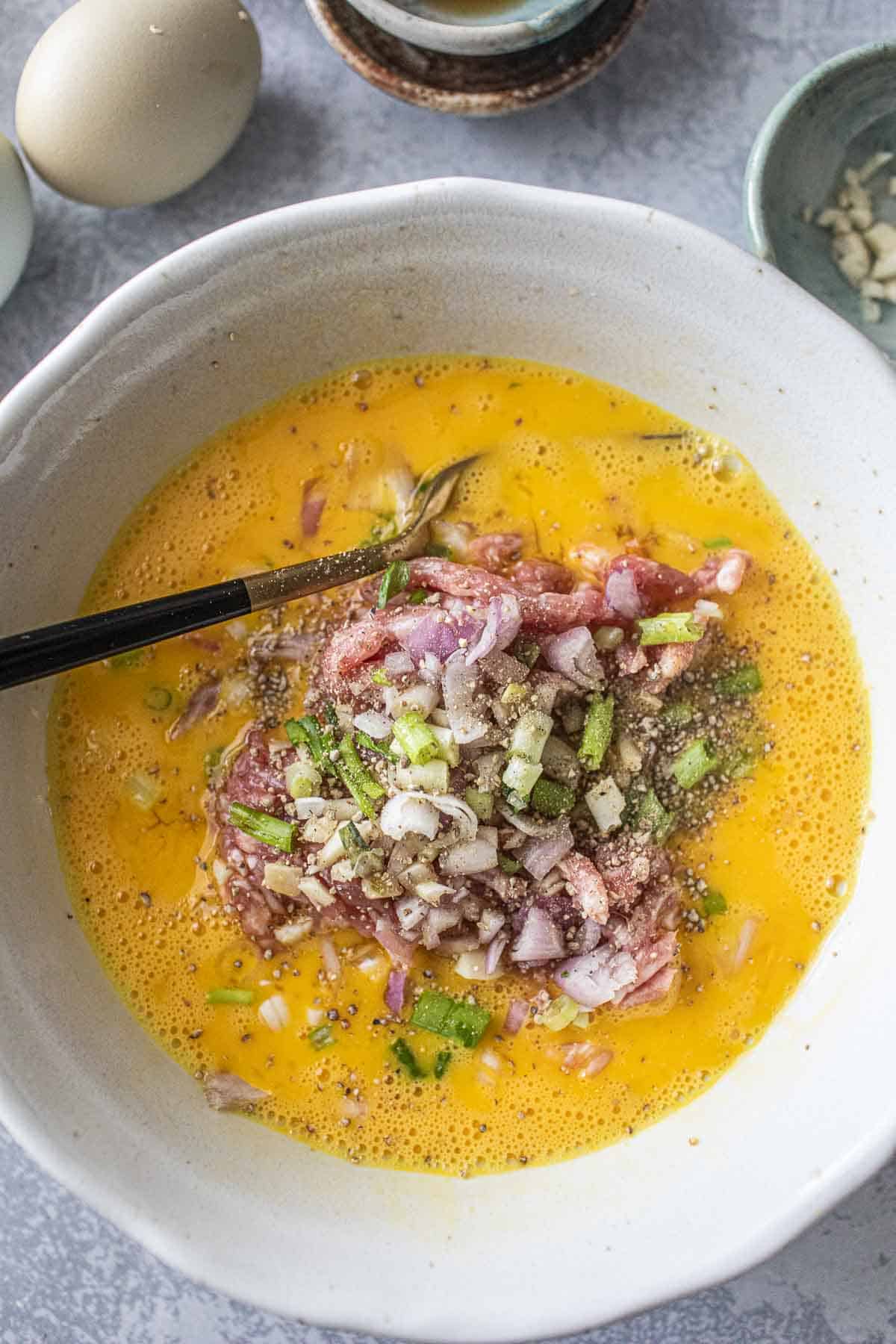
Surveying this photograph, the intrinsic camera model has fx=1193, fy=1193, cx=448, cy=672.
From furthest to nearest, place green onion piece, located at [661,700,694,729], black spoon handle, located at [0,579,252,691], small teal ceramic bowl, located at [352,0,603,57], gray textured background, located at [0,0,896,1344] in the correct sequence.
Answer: gray textured background, located at [0,0,896,1344] → green onion piece, located at [661,700,694,729] → small teal ceramic bowl, located at [352,0,603,57] → black spoon handle, located at [0,579,252,691]

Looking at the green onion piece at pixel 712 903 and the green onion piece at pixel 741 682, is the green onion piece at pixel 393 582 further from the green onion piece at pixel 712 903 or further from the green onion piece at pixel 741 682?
the green onion piece at pixel 712 903

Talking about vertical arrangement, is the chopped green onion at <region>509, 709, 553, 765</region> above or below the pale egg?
below

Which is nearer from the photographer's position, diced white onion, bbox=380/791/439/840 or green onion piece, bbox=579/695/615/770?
diced white onion, bbox=380/791/439/840

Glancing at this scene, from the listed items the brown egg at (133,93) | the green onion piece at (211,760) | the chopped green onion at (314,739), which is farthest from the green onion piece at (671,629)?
the brown egg at (133,93)

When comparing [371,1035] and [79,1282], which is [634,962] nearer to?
[371,1035]

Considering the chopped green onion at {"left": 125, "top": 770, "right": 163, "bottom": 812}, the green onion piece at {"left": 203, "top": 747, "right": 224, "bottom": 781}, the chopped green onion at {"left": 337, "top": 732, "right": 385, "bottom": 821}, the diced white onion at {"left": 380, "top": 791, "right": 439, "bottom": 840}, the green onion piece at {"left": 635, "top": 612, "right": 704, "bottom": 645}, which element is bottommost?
the chopped green onion at {"left": 125, "top": 770, "right": 163, "bottom": 812}

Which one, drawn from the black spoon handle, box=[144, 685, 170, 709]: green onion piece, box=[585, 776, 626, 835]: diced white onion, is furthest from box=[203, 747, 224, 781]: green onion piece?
box=[585, 776, 626, 835]: diced white onion

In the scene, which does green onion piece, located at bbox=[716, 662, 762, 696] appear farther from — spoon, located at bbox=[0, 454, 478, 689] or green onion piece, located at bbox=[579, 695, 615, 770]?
spoon, located at bbox=[0, 454, 478, 689]
